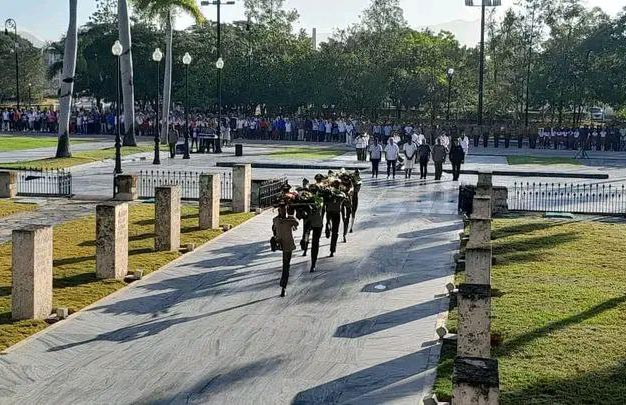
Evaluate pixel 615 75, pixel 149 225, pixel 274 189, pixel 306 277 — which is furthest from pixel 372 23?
pixel 306 277

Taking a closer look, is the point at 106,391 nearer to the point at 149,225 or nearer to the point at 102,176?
the point at 149,225

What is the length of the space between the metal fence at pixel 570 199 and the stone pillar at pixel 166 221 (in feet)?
33.2

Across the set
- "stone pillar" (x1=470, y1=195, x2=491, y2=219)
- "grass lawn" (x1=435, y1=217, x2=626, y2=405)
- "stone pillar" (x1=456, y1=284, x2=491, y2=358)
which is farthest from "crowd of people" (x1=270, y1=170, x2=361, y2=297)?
"stone pillar" (x1=456, y1=284, x2=491, y2=358)

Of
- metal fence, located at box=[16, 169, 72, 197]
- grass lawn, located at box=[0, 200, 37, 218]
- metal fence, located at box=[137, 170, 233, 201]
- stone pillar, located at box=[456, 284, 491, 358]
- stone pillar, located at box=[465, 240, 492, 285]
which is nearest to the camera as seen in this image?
stone pillar, located at box=[456, 284, 491, 358]

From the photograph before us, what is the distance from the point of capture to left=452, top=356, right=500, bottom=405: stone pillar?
6270 mm

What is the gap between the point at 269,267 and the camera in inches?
620

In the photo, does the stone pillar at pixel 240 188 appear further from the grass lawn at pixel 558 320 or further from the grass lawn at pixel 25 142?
the grass lawn at pixel 25 142

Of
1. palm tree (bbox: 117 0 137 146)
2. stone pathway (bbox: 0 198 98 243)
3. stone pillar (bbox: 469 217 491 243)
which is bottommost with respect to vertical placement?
stone pathway (bbox: 0 198 98 243)

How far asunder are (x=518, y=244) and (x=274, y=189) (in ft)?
26.5

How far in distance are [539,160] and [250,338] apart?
31968 mm

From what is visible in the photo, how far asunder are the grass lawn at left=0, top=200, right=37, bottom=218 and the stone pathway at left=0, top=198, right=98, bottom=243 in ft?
0.81

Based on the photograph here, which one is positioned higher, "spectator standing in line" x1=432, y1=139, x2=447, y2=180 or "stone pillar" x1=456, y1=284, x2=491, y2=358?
"spectator standing in line" x1=432, y1=139, x2=447, y2=180

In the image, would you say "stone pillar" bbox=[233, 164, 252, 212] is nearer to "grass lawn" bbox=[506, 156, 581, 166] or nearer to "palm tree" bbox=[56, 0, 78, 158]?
"palm tree" bbox=[56, 0, 78, 158]

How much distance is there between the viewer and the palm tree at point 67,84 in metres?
36.9
